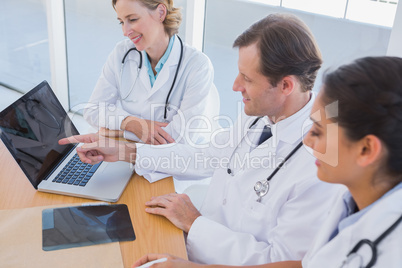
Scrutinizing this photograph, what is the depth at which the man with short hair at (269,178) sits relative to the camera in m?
1.00

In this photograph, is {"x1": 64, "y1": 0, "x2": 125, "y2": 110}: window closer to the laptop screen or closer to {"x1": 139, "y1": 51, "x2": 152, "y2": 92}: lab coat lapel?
{"x1": 139, "y1": 51, "x2": 152, "y2": 92}: lab coat lapel

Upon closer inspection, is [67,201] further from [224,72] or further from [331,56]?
[224,72]

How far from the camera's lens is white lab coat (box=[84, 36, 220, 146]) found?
64.9 inches

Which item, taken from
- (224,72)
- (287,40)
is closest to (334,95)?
(287,40)

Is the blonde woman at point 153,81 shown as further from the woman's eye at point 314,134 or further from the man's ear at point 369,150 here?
the man's ear at point 369,150

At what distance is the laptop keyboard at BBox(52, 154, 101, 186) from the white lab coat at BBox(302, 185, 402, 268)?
73 cm

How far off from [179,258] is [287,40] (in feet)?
2.09

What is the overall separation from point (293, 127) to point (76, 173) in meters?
→ 0.69

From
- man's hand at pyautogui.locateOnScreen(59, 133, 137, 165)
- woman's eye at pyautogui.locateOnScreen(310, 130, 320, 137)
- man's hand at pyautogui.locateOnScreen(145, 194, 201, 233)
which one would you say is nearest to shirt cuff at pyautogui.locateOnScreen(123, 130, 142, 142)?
man's hand at pyautogui.locateOnScreen(59, 133, 137, 165)

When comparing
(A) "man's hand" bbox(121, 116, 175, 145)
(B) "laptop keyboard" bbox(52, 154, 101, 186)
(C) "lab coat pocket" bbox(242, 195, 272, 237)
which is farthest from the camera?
(A) "man's hand" bbox(121, 116, 175, 145)

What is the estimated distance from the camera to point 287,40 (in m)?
1.07

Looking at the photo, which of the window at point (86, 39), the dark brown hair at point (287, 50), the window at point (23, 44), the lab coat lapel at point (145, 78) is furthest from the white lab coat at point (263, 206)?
the window at point (23, 44)

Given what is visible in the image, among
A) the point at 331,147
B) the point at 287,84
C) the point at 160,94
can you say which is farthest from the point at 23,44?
the point at 331,147

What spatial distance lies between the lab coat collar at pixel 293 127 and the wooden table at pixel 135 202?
1.25 feet
